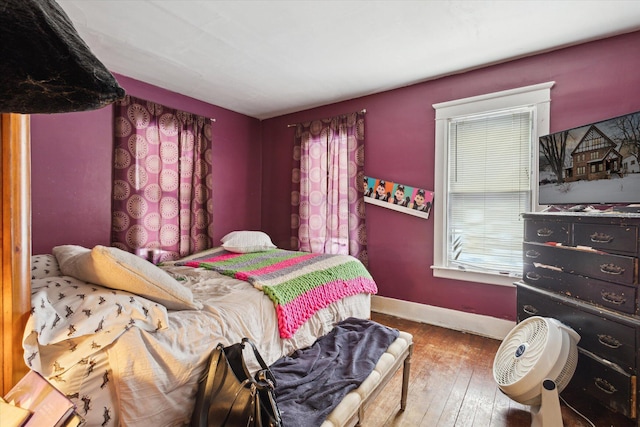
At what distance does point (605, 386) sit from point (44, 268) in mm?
2964

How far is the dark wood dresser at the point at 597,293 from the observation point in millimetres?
1473

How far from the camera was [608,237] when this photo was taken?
62.8 inches

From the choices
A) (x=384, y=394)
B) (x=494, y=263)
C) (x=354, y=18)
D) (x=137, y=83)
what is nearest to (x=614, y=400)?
(x=384, y=394)

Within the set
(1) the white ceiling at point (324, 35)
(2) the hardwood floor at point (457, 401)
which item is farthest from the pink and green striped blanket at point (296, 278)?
(1) the white ceiling at point (324, 35)

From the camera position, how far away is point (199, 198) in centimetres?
354

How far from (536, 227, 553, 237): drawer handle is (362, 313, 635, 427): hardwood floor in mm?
1032

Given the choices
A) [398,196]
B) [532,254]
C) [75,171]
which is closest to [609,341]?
[532,254]

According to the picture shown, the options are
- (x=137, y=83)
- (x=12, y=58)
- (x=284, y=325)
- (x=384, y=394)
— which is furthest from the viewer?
(x=137, y=83)

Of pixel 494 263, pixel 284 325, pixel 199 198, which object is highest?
pixel 199 198

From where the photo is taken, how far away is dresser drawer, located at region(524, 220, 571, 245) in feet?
6.07

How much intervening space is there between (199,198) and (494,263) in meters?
3.26

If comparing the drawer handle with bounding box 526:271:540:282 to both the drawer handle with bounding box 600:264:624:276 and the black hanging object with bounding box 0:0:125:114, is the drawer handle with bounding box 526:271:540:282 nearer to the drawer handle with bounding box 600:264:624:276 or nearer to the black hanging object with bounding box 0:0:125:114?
the drawer handle with bounding box 600:264:624:276

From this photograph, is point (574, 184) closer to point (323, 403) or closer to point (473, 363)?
point (473, 363)

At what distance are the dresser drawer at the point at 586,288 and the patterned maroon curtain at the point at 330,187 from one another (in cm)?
171
